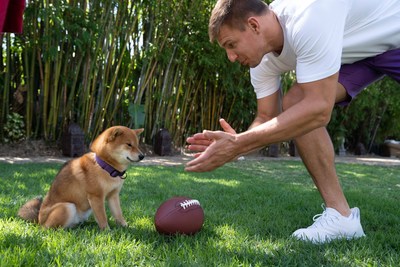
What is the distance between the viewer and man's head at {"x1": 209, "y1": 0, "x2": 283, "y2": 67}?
1.98 metres

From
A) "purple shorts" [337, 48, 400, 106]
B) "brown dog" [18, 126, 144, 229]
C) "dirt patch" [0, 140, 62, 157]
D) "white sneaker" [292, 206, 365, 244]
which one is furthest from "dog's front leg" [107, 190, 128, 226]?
"dirt patch" [0, 140, 62, 157]

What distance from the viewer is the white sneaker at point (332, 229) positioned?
7.21 ft

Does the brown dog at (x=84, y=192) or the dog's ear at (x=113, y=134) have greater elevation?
the dog's ear at (x=113, y=134)

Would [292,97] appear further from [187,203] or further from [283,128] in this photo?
[187,203]

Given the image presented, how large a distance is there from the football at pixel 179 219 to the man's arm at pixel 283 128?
1.48 feet

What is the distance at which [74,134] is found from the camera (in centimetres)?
628

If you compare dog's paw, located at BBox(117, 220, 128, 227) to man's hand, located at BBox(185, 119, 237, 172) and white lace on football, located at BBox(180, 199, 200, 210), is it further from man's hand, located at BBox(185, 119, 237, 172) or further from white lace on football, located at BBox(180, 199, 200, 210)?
man's hand, located at BBox(185, 119, 237, 172)

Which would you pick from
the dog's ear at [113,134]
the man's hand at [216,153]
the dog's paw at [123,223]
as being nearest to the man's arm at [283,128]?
the man's hand at [216,153]

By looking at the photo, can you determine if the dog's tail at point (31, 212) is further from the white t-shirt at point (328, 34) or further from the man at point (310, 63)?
the white t-shirt at point (328, 34)

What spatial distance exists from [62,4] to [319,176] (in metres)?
4.80

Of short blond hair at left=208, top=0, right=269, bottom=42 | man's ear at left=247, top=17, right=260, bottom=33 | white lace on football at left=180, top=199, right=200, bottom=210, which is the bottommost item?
white lace on football at left=180, top=199, right=200, bottom=210

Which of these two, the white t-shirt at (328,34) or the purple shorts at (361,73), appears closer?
the white t-shirt at (328,34)

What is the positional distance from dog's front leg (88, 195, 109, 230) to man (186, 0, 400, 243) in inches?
31.1

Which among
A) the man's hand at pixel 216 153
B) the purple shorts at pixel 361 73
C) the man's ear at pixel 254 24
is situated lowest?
the man's hand at pixel 216 153
